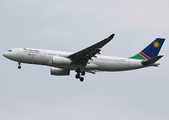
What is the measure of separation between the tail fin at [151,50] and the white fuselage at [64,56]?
1.94 metres

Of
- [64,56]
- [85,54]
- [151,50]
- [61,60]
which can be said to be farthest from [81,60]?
[151,50]

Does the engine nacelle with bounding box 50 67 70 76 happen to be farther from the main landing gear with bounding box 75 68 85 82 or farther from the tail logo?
the tail logo

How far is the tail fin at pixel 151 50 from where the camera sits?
142 feet

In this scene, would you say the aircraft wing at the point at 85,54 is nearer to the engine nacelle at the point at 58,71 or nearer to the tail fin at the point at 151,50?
the engine nacelle at the point at 58,71

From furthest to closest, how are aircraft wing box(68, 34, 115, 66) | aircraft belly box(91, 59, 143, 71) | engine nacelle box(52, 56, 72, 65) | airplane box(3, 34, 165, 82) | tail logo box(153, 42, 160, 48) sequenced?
tail logo box(153, 42, 160, 48) → aircraft belly box(91, 59, 143, 71) → airplane box(3, 34, 165, 82) → engine nacelle box(52, 56, 72, 65) → aircraft wing box(68, 34, 115, 66)

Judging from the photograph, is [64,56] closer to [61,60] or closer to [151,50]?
[61,60]

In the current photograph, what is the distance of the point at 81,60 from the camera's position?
39.1 m

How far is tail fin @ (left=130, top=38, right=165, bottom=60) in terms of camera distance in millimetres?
43406

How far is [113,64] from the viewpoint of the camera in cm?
4044

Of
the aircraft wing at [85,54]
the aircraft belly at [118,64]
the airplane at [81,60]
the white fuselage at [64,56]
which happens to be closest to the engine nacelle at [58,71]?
the airplane at [81,60]

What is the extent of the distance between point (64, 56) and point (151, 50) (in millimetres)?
13607

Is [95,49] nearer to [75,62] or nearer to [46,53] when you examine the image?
[75,62]

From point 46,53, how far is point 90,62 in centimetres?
600

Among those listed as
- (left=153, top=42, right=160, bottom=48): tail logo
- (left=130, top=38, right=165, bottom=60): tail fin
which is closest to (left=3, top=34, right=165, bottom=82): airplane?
(left=130, top=38, right=165, bottom=60): tail fin
